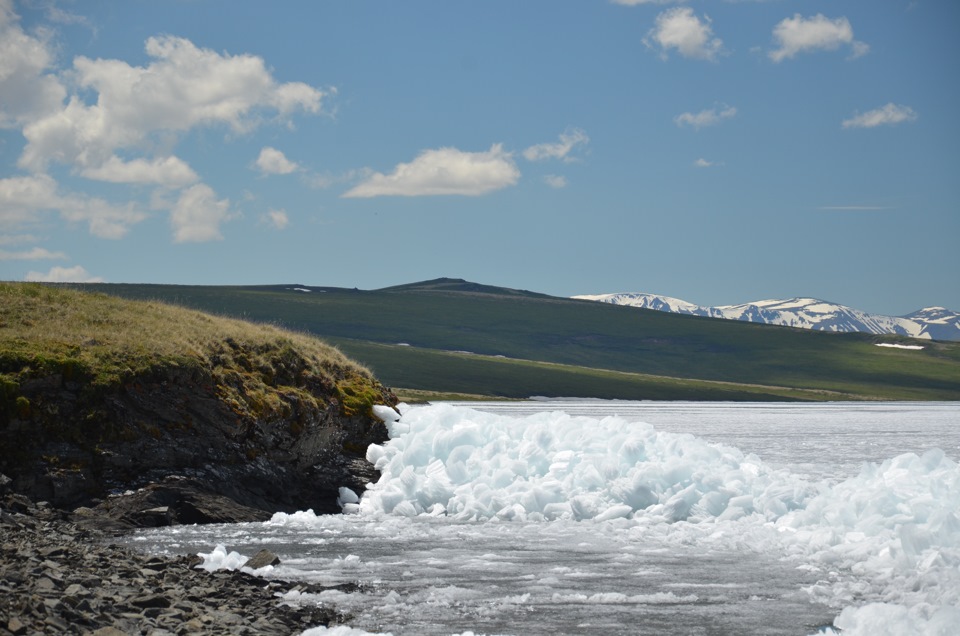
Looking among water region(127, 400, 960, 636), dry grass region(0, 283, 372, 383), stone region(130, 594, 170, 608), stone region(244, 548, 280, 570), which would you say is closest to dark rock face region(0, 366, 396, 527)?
dry grass region(0, 283, 372, 383)

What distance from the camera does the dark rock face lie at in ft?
77.9

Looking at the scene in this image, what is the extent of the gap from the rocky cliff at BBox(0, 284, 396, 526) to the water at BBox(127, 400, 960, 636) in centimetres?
150

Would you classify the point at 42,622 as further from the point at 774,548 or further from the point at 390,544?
the point at 774,548

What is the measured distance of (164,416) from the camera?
26078mm

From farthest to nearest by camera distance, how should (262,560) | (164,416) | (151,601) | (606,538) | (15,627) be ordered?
(164,416)
(606,538)
(262,560)
(151,601)
(15,627)

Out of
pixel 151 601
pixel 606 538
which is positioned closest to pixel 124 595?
pixel 151 601

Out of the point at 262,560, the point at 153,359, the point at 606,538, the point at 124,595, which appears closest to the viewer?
the point at 124,595

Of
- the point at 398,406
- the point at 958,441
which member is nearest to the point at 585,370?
the point at 958,441

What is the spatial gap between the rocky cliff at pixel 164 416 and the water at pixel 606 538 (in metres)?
1.50

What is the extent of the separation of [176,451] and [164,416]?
1.14 metres

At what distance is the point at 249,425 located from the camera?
27594 mm

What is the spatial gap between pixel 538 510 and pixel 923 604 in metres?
12.5

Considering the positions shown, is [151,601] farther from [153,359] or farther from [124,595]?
[153,359]

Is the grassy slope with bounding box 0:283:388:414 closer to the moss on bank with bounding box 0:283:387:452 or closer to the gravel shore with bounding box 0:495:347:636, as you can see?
the moss on bank with bounding box 0:283:387:452
